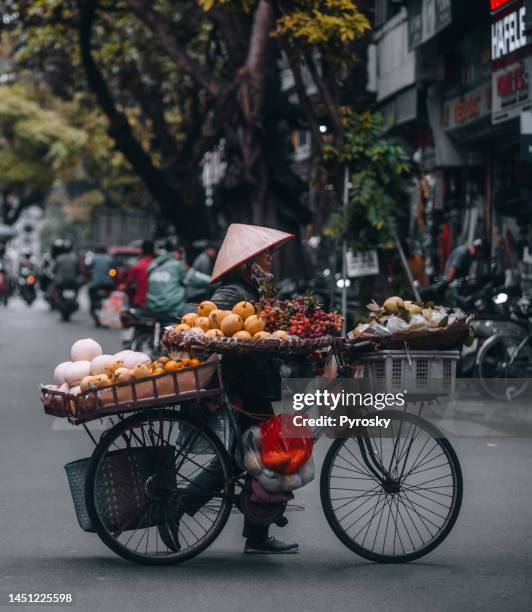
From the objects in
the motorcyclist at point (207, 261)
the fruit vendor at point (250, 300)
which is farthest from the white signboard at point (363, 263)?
the fruit vendor at point (250, 300)

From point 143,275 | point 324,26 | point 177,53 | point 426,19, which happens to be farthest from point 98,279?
point 324,26

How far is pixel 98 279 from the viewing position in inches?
1108

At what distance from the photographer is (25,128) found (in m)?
54.5

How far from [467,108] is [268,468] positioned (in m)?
14.2

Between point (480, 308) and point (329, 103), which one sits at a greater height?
point (329, 103)

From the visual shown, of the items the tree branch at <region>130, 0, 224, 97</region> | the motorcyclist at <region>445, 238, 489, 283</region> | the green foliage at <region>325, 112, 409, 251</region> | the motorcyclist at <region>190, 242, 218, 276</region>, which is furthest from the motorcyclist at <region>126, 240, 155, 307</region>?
the motorcyclist at <region>445, 238, 489, 283</region>

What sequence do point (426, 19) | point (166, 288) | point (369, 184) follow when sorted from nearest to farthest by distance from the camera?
1. point (369, 184)
2. point (166, 288)
3. point (426, 19)

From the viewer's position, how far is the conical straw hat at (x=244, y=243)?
6684 millimetres

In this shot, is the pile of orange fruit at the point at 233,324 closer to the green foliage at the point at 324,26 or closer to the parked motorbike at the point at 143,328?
the green foliage at the point at 324,26

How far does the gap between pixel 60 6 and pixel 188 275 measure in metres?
8.63

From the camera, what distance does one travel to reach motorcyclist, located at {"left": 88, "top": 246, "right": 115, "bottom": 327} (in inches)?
1102

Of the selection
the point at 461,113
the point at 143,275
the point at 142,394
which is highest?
the point at 461,113

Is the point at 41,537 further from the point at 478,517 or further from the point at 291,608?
the point at 478,517

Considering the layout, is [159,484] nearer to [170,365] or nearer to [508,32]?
[170,365]
